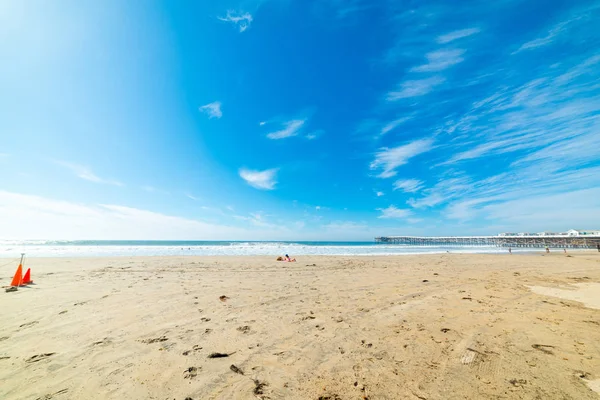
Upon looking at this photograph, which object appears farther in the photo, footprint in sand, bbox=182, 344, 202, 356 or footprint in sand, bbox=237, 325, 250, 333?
footprint in sand, bbox=237, 325, 250, 333

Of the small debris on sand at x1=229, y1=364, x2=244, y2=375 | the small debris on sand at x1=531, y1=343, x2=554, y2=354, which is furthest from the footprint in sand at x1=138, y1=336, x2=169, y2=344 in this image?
the small debris on sand at x1=531, y1=343, x2=554, y2=354

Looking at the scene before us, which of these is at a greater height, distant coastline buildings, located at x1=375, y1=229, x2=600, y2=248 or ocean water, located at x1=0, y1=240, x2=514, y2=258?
distant coastline buildings, located at x1=375, y1=229, x2=600, y2=248

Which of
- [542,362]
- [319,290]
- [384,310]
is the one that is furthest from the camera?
[319,290]

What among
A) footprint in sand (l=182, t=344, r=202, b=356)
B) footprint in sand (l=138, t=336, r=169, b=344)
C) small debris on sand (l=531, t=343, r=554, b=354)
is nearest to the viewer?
small debris on sand (l=531, t=343, r=554, b=354)

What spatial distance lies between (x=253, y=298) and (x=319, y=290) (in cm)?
248

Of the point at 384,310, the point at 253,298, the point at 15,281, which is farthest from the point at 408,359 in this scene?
the point at 15,281

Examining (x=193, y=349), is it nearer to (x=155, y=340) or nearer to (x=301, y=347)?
(x=155, y=340)

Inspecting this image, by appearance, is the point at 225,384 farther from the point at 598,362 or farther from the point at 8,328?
the point at 8,328

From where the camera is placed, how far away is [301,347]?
13.5 feet

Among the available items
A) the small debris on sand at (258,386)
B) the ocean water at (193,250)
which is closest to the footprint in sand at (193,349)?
the small debris on sand at (258,386)

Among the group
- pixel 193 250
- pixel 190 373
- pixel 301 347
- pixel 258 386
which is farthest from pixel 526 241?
pixel 190 373

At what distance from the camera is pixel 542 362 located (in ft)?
11.3

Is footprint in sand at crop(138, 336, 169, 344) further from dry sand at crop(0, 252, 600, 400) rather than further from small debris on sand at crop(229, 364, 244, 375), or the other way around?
small debris on sand at crop(229, 364, 244, 375)

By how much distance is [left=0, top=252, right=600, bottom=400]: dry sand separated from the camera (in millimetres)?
3002
